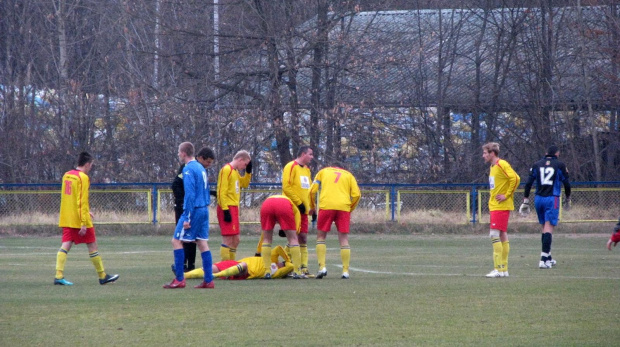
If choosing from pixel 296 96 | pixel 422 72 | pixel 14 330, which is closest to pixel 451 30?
pixel 422 72

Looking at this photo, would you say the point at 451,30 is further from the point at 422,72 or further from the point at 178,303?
the point at 178,303

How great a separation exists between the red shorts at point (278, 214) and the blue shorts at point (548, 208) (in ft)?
16.6

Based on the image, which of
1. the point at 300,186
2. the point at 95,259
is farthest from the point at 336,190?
the point at 95,259

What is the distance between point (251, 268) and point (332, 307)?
3.75 m

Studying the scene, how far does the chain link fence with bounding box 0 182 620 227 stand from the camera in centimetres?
2752

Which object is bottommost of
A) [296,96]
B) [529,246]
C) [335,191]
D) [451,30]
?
[529,246]

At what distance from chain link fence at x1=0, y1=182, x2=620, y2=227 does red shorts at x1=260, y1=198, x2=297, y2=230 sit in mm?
14577

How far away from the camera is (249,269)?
13.0 m

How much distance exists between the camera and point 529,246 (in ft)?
69.6

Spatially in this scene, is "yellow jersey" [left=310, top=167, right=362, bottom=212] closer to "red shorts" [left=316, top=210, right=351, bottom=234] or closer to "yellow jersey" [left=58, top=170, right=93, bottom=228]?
"red shorts" [left=316, top=210, right=351, bottom=234]

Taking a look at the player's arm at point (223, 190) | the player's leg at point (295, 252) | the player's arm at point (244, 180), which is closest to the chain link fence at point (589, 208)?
the player's arm at point (244, 180)

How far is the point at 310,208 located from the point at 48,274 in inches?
173

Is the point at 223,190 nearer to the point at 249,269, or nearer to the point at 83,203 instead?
the point at 249,269

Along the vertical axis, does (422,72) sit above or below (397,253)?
above
